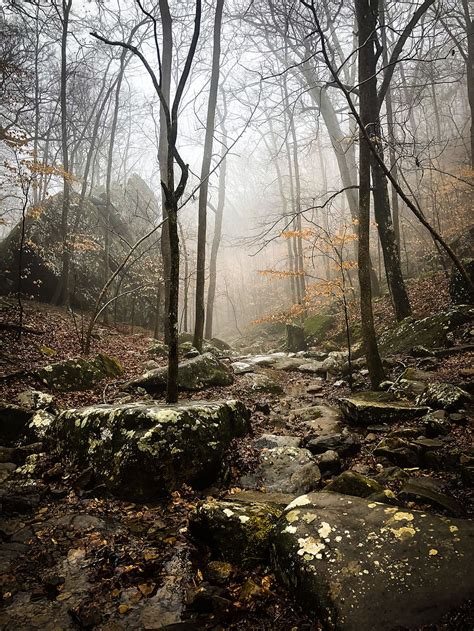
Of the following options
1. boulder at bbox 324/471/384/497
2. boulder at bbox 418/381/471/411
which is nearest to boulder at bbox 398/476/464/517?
boulder at bbox 324/471/384/497

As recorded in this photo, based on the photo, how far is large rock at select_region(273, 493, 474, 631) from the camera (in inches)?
73.4

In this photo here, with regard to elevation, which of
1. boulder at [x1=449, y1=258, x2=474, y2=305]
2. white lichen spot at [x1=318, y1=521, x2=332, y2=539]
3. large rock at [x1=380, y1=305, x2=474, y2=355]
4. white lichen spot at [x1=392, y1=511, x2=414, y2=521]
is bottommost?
white lichen spot at [x1=318, y1=521, x2=332, y2=539]

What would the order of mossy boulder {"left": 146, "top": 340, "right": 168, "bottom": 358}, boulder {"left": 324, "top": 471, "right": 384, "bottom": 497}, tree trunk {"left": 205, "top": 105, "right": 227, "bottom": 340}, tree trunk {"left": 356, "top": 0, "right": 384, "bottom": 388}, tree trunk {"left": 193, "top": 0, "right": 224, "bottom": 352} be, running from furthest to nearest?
tree trunk {"left": 205, "top": 105, "right": 227, "bottom": 340}
mossy boulder {"left": 146, "top": 340, "right": 168, "bottom": 358}
tree trunk {"left": 193, "top": 0, "right": 224, "bottom": 352}
tree trunk {"left": 356, "top": 0, "right": 384, "bottom": 388}
boulder {"left": 324, "top": 471, "right": 384, "bottom": 497}

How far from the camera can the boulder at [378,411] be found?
4707 mm

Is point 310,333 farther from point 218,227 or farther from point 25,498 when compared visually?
point 25,498

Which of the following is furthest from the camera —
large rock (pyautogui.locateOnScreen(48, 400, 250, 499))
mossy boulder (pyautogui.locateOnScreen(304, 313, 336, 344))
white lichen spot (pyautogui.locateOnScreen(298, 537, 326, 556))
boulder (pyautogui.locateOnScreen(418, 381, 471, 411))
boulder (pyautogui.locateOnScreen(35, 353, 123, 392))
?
mossy boulder (pyautogui.locateOnScreen(304, 313, 336, 344))

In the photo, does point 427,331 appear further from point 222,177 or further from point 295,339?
point 222,177

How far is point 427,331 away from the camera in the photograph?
789 centimetres

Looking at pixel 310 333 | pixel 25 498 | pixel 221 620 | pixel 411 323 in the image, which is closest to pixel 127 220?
pixel 310 333

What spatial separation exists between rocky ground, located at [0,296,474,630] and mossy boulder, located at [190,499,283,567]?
0.01 meters

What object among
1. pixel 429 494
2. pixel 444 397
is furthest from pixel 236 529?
pixel 444 397

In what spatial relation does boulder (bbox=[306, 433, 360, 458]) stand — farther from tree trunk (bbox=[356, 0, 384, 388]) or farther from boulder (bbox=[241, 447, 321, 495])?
tree trunk (bbox=[356, 0, 384, 388])

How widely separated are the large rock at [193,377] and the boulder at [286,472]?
315 centimetres

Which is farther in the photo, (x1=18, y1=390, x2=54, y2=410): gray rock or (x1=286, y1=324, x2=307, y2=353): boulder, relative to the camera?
(x1=286, y1=324, x2=307, y2=353): boulder
